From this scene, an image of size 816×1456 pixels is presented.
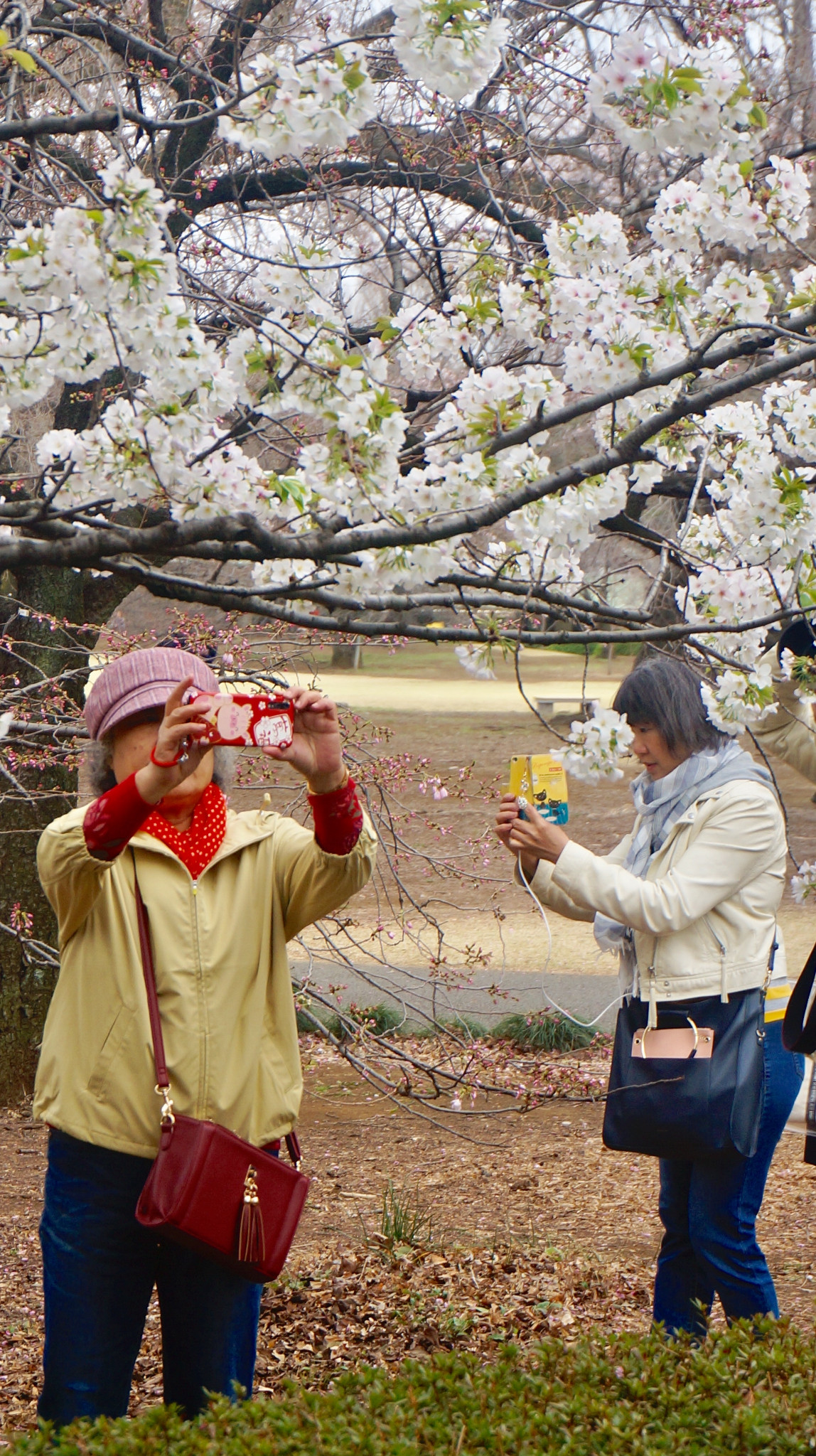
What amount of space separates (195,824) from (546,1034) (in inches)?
219

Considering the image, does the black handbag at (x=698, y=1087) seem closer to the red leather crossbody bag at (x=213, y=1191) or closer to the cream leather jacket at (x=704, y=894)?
the cream leather jacket at (x=704, y=894)

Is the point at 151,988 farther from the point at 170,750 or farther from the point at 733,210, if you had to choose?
the point at 733,210

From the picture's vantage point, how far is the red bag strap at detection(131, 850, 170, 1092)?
7.02 ft

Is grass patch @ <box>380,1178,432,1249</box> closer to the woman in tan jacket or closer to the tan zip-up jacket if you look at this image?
the woman in tan jacket

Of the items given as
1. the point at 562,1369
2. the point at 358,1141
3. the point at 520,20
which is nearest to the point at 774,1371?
the point at 562,1369

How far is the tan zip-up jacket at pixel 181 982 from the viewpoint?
84.7 inches

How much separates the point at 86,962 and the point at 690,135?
1.78 metres

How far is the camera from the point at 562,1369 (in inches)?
86.4

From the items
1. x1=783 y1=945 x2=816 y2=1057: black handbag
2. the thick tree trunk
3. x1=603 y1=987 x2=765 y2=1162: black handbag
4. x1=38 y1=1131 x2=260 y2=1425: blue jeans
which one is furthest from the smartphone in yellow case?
the thick tree trunk

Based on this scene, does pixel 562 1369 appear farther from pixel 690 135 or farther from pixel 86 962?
pixel 690 135

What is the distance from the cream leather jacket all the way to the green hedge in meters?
0.90

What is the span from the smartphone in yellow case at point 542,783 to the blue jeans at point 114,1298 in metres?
1.29

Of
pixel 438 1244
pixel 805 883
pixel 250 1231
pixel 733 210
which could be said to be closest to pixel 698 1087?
pixel 805 883

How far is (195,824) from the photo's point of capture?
2338 mm
